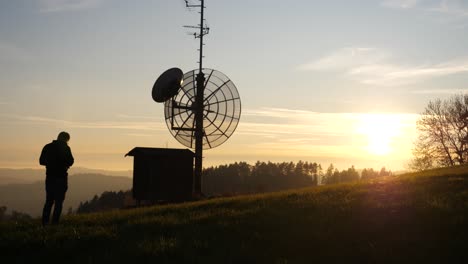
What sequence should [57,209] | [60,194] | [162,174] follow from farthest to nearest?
1. [162,174]
2. [57,209]
3. [60,194]

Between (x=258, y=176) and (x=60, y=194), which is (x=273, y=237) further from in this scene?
(x=258, y=176)

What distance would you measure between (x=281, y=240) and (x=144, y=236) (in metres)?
3.42

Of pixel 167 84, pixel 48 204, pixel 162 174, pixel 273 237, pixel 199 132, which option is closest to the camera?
pixel 273 237

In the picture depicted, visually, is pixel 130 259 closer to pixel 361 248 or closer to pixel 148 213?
pixel 361 248

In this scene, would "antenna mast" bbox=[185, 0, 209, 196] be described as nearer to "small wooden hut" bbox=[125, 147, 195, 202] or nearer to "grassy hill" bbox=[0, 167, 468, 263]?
"small wooden hut" bbox=[125, 147, 195, 202]

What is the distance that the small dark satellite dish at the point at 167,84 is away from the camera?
36.6 metres

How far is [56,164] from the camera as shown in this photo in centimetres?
1506

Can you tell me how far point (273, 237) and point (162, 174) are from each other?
77.5ft

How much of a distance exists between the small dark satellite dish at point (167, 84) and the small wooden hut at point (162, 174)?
4.27m

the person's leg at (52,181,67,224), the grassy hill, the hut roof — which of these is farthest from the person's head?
the hut roof

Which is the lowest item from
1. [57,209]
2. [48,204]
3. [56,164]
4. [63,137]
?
[57,209]

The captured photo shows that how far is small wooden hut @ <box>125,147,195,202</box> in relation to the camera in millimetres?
34312

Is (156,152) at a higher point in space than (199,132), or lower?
lower

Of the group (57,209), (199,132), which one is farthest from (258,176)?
(57,209)
